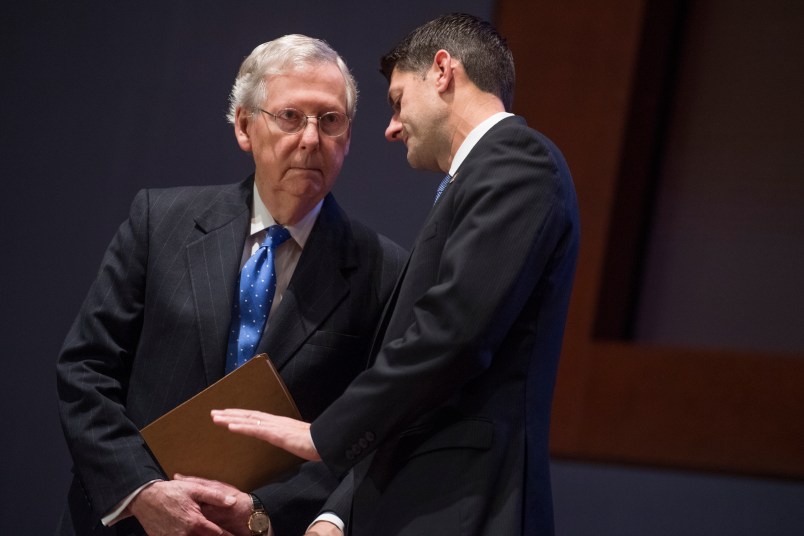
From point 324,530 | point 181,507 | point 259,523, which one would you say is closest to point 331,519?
point 324,530

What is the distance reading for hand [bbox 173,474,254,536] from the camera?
5.93 ft

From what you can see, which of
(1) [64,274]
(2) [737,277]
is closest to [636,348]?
(2) [737,277]

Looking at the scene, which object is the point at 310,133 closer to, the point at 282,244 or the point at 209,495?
the point at 282,244

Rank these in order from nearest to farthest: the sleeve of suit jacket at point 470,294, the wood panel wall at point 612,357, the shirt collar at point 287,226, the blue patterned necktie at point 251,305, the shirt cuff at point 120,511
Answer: the sleeve of suit jacket at point 470,294
the shirt cuff at point 120,511
the blue patterned necktie at point 251,305
the shirt collar at point 287,226
the wood panel wall at point 612,357

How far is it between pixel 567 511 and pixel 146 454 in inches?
59.3

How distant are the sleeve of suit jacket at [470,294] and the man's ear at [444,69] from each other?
0.72 ft

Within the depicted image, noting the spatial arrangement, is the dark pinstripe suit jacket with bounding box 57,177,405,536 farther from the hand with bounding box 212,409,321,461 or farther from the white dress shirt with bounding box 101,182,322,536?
the hand with bounding box 212,409,321,461

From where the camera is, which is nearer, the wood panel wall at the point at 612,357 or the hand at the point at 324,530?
the hand at the point at 324,530

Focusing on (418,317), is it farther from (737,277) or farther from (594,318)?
(737,277)

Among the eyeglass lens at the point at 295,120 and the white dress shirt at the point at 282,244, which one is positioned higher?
the eyeglass lens at the point at 295,120

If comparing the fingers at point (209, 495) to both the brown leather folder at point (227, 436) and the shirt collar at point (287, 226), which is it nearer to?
the brown leather folder at point (227, 436)

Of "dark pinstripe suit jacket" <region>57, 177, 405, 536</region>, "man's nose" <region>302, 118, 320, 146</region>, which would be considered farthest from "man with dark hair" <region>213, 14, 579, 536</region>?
"man's nose" <region>302, 118, 320, 146</region>

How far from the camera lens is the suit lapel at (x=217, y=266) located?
1.93m

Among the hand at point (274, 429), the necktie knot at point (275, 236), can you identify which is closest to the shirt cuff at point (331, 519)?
the hand at point (274, 429)
